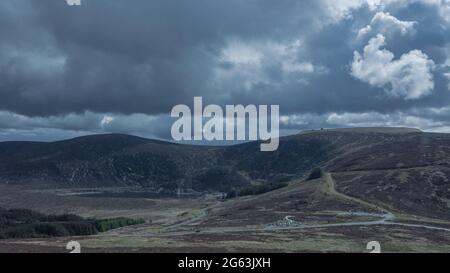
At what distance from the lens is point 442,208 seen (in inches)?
6083
